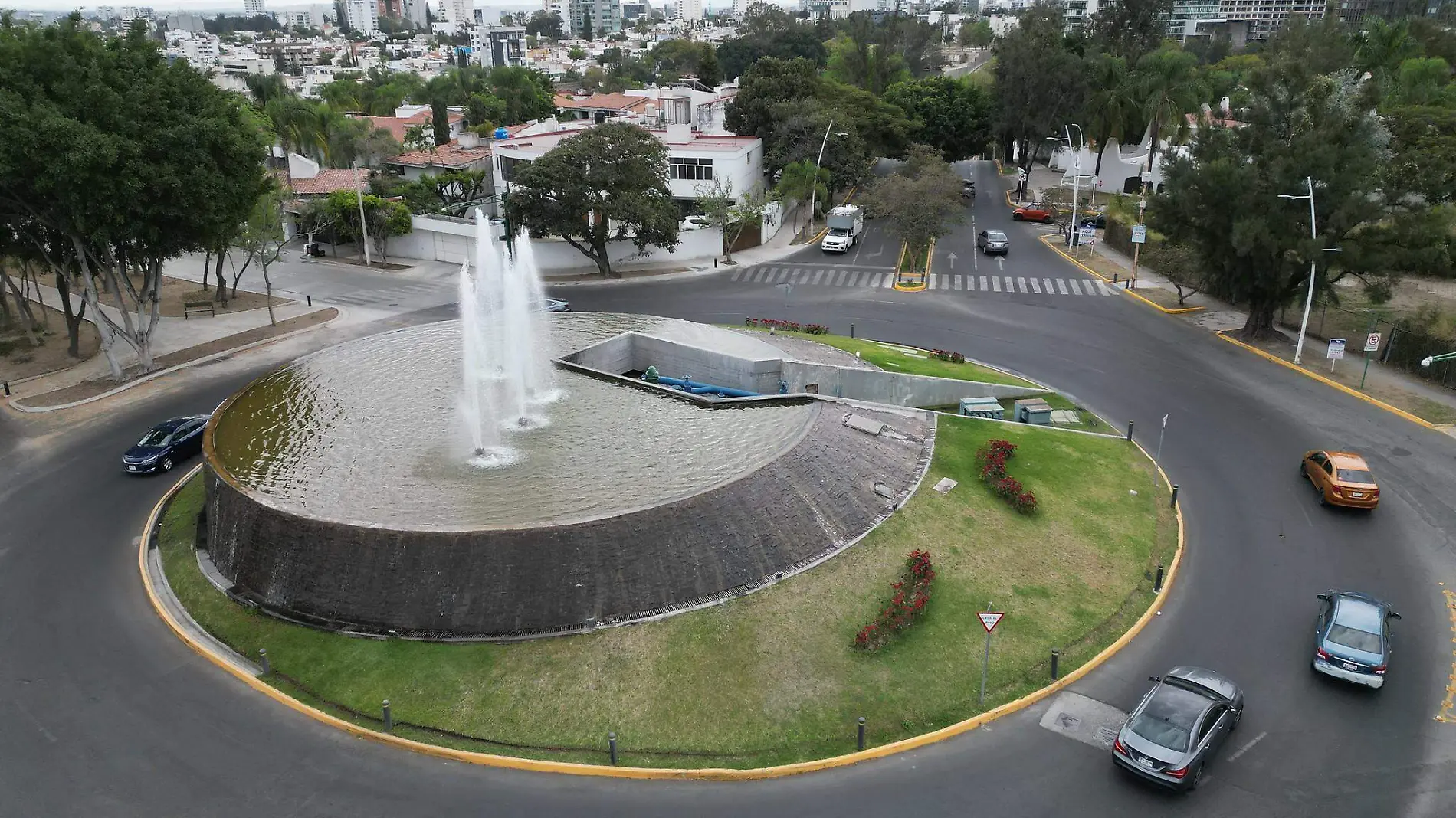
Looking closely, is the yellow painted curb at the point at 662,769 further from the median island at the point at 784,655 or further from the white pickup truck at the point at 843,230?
the white pickup truck at the point at 843,230

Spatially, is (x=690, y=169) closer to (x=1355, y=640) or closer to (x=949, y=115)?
(x=949, y=115)

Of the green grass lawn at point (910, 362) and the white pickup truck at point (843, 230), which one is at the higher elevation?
the white pickup truck at point (843, 230)

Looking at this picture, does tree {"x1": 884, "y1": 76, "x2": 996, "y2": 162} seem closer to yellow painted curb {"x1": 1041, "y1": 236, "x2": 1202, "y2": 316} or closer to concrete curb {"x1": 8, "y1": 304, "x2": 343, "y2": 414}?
yellow painted curb {"x1": 1041, "y1": 236, "x2": 1202, "y2": 316}

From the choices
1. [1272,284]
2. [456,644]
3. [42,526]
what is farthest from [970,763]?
[1272,284]

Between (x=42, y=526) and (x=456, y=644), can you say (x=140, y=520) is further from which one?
(x=456, y=644)

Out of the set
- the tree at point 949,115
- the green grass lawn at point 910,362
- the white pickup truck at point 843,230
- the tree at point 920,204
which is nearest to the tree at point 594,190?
the white pickup truck at point 843,230

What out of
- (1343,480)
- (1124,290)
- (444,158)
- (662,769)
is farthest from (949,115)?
(662,769)
